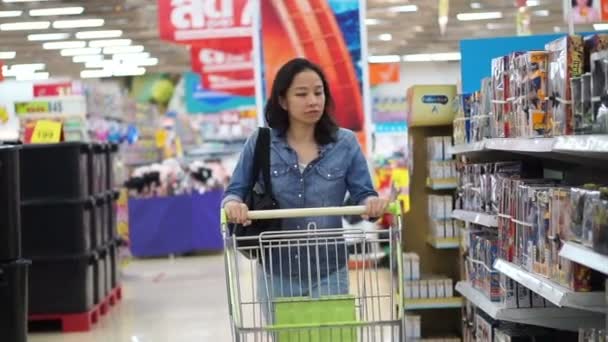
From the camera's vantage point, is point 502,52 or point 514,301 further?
point 502,52

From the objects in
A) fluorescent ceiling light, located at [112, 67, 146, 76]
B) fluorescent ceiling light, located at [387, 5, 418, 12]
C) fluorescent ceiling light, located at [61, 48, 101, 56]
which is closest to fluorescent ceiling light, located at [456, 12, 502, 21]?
fluorescent ceiling light, located at [387, 5, 418, 12]

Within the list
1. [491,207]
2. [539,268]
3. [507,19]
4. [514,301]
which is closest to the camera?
[539,268]

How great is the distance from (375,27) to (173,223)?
1132cm

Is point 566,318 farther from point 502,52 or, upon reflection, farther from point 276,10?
point 276,10

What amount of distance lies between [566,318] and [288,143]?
50.6 inches

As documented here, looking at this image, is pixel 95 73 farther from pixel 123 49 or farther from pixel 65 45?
pixel 65 45

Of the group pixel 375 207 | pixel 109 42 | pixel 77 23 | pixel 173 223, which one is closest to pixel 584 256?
pixel 375 207

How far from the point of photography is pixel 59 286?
841 cm

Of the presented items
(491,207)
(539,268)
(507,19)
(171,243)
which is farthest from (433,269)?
(507,19)

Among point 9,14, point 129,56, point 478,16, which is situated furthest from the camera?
point 129,56

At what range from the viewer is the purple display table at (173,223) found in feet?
47.0

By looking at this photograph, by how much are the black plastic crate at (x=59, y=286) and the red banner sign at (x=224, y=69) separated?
6860mm

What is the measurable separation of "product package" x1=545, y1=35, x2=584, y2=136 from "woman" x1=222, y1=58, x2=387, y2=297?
0.77 m

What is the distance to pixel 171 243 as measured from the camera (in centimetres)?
1467
